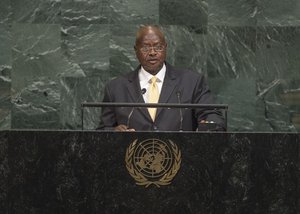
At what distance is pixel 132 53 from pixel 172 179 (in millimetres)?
2881

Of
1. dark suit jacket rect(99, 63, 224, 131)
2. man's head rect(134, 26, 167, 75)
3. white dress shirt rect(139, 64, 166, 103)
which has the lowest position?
dark suit jacket rect(99, 63, 224, 131)

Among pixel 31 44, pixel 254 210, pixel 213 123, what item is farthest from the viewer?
pixel 31 44

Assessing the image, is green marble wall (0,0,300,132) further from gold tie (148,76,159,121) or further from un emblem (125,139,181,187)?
un emblem (125,139,181,187)

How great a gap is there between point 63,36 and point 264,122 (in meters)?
1.90

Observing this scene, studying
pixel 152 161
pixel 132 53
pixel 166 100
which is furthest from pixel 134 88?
pixel 132 53

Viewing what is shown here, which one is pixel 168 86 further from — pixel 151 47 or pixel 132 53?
pixel 132 53

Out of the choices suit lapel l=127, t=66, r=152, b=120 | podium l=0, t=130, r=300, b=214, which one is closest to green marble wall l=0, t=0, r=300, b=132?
suit lapel l=127, t=66, r=152, b=120

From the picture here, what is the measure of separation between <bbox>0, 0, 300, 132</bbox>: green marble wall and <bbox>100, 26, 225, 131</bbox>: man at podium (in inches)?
55.4

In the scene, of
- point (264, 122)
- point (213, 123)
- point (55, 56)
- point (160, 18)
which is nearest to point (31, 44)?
point (55, 56)

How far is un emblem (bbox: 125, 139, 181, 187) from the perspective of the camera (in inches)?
163

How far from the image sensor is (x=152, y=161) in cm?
415

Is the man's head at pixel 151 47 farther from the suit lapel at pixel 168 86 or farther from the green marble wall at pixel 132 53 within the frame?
the green marble wall at pixel 132 53

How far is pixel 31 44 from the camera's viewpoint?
22.7 ft

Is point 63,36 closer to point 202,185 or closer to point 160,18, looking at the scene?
point 160,18
